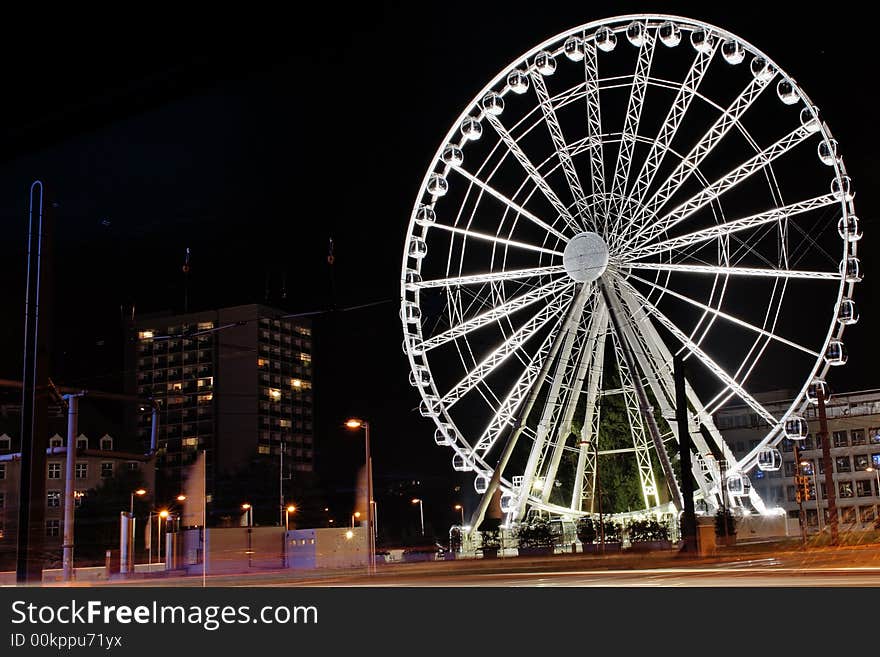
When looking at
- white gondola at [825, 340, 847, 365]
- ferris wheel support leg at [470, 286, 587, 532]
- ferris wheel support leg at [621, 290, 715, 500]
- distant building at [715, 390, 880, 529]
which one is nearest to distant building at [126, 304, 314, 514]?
distant building at [715, 390, 880, 529]

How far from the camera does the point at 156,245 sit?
19.6m

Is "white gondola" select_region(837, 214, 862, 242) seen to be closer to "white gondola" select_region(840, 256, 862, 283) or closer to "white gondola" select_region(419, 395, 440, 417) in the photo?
"white gondola" select_region(840, 256, 862, 283)

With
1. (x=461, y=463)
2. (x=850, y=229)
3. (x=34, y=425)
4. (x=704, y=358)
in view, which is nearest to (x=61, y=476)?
(x=461, y=463)

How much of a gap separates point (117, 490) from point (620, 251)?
153 feet

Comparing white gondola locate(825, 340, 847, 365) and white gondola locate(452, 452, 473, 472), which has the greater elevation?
white gondola locate(825, 340, 847, 365)

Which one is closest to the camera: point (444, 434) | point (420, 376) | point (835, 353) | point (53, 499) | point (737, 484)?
point (835, 353)

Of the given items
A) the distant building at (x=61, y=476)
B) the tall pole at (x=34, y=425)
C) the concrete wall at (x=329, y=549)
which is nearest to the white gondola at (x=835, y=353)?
the concrete wall at (x=329, y=549)

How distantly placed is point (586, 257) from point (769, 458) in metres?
8.34

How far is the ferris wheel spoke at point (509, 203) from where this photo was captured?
97.0 feet

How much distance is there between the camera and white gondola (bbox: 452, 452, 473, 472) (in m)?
32.5

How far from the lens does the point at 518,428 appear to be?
31.9 m

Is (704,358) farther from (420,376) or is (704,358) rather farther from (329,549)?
(329,549)

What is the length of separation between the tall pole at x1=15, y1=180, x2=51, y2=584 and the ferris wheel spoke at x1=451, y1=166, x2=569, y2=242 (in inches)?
782
